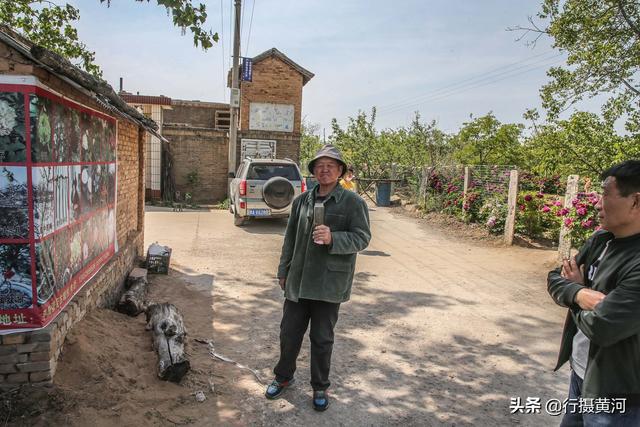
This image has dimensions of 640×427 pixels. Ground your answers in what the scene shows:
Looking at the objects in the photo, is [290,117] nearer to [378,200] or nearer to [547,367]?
[378,200]

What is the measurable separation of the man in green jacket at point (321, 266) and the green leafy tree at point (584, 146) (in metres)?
6.07

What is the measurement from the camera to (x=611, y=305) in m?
1.77

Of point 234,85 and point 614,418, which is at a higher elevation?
point 234,85

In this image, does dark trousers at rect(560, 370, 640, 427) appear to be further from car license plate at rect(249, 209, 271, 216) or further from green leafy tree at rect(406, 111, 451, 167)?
green leafy tree at rect(406, 111, 451, 167)

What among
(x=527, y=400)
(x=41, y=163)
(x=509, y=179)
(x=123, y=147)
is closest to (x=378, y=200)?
(x=509, y=179)

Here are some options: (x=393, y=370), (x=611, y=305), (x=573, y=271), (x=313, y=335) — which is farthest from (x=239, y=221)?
(x=611, y=305)

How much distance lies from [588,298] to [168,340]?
10.3 feet

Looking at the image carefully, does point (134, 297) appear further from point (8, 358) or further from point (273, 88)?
point (273, 88)

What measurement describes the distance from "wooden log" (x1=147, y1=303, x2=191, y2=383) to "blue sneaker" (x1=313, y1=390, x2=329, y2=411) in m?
1.05

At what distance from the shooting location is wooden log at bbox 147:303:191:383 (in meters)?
3.47

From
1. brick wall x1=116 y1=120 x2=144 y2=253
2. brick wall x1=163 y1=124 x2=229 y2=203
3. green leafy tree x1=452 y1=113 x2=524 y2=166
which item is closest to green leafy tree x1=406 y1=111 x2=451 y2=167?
green leafy tree x1=452 y1=113 x2=524 y2=166

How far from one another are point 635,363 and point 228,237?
356 inches

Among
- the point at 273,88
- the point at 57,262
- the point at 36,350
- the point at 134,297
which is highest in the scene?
the point at 273,88

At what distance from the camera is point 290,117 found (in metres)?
18.8
